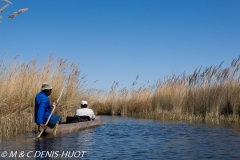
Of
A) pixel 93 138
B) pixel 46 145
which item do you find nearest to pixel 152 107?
pixel 93 138

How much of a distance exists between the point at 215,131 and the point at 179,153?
185 inches

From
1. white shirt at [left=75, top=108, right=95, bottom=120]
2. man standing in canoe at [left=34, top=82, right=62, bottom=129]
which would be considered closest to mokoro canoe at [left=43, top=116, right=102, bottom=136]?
man standing in canoe at [left=34, top=82, right=62, bottom=129]

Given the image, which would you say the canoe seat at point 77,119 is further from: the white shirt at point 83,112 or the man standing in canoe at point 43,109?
the man standing in canoe at point 43,109

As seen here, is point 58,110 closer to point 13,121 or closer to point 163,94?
point 13,121

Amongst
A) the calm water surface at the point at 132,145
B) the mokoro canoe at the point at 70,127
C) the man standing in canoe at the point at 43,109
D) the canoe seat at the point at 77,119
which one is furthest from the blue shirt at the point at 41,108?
the canoe seat at the point at 77,119

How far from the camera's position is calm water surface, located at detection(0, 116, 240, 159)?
9047 millimetres

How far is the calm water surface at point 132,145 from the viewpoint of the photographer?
905 centimetres

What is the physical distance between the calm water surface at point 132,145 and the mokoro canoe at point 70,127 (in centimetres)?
27

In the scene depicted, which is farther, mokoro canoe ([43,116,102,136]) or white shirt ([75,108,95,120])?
white shirt ([75,108,95,120])

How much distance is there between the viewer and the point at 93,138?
39.6 feet

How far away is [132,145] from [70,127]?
3.16 m

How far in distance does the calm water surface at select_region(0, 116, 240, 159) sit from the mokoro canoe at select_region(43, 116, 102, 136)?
0.88 ft

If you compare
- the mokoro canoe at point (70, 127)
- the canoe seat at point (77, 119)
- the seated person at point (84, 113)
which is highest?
the seated person at point (84, 113)

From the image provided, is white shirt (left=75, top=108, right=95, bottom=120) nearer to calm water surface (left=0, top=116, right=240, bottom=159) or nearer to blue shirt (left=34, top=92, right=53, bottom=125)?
calm water surface (left=0, top=116, right=240, bottom=159)
